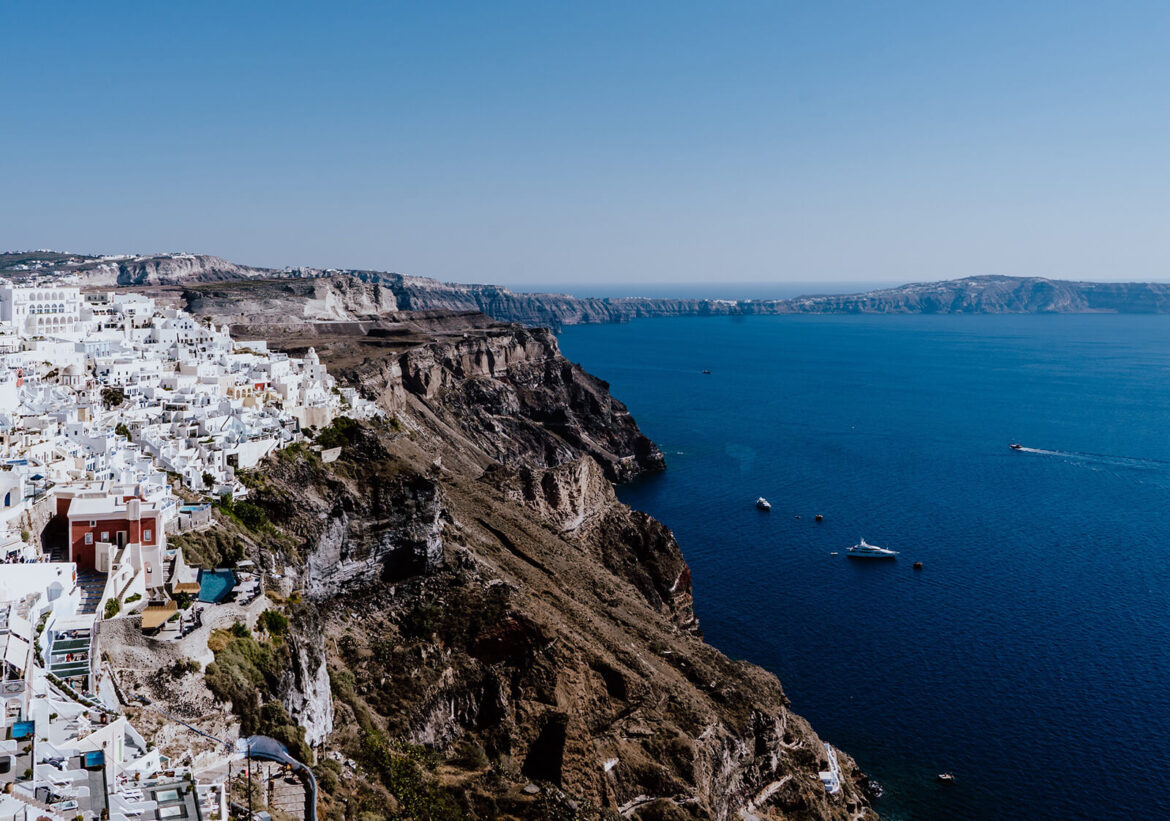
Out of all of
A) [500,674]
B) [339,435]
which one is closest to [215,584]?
[500,674]

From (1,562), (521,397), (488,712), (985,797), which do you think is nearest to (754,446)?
(521,397)

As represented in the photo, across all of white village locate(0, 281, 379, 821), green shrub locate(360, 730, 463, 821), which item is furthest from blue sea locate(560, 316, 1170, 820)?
white village locate(0, 281, 379, 821)

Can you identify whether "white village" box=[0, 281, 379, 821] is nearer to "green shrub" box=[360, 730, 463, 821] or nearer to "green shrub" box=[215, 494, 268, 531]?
"green shrub" box=[215, 494, 268, 531]

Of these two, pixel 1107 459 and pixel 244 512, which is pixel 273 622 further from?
pixel 1107 459

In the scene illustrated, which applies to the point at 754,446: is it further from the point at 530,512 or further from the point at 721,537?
the point at 530,512

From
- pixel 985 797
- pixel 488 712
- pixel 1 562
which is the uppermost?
pixel 1 562

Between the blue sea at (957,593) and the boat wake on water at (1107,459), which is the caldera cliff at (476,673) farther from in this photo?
the boat wake on water at (1107,459)
